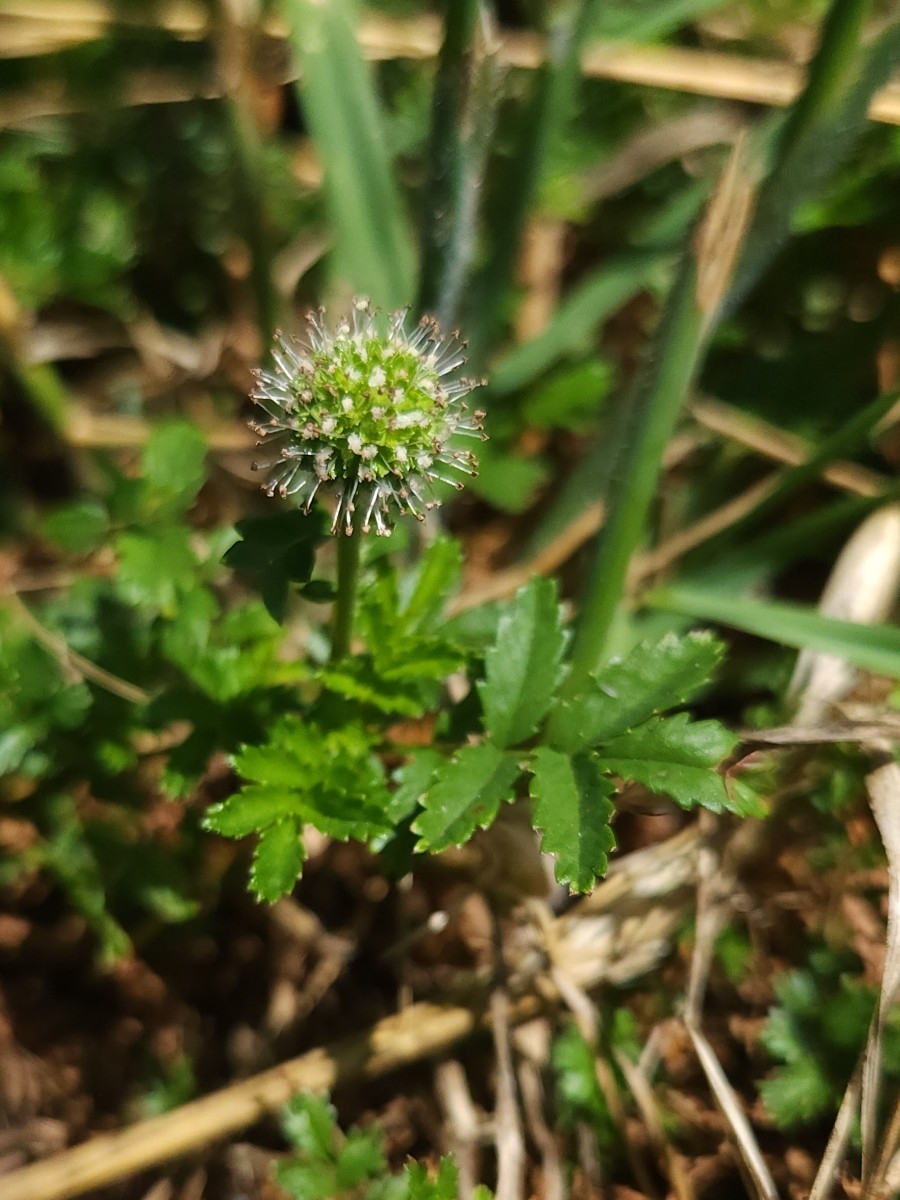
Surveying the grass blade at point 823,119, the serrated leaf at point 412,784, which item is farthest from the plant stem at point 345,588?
the grass blade at point 823,119

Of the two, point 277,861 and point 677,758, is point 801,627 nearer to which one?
point 677,758

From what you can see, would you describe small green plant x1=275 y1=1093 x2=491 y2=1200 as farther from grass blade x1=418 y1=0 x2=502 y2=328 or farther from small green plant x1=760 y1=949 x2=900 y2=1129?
grass blade x1=418 y1=0 x2=502 y2=328

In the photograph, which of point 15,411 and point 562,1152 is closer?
point 562,1152

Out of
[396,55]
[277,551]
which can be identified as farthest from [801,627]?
[396,55]

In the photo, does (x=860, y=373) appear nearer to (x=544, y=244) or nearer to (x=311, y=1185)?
(x=544, y=244)

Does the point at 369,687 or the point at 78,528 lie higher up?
the point at 78,528

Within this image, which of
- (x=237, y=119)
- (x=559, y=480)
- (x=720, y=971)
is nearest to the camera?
(x=720, y=971)

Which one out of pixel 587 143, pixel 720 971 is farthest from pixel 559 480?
pixel 720 971

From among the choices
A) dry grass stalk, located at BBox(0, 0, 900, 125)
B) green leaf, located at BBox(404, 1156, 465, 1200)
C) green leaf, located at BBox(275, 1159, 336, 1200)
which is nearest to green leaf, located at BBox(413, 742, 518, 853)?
green leaf, located at BBox(404, 1156, 465, 1200)
